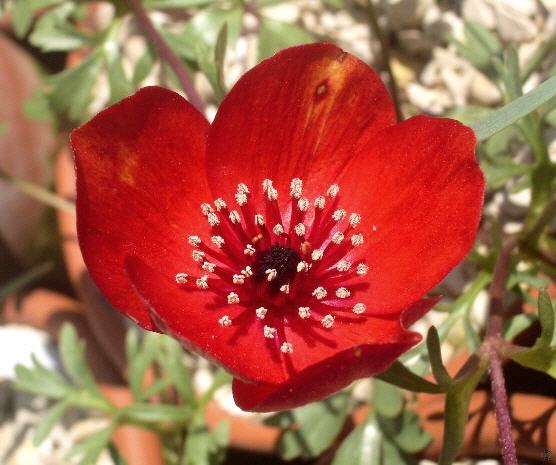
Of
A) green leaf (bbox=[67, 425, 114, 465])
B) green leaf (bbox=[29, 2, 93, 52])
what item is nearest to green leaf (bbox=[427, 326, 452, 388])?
green leaf (bbox=[67, 425, 114, 465])

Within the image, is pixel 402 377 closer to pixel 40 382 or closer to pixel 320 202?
pixel 320 202

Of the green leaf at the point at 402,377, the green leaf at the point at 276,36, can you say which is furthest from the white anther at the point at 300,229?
the green leaf at the point at 276,36

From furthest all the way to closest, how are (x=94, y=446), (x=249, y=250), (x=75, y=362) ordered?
(x=75, y=362) → (x=94, y=446) → (x=249, y=250)

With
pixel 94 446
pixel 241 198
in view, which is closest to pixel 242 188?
pixel 241 198

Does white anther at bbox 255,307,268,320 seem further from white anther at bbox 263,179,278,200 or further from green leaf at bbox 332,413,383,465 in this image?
green leaf at bbox 332,413,383,465

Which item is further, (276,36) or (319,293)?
(276,36)

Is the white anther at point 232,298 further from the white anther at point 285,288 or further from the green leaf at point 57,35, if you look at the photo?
the green leaf at point 57,35

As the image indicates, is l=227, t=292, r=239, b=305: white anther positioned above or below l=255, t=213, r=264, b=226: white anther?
below
